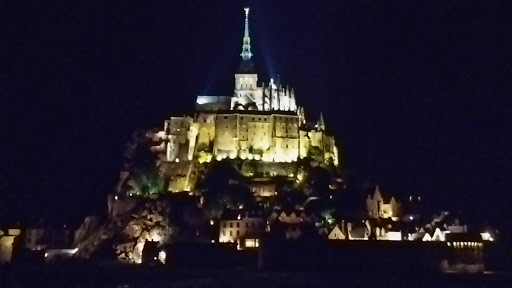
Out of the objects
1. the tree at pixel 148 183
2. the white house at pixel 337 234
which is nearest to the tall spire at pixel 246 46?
the tree at pixel 148 183

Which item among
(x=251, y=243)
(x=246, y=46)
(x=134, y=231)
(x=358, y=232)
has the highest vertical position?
(x=246, y=46)

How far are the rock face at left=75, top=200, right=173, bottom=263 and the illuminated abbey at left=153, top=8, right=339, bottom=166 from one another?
9.98m

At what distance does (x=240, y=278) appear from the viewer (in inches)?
1722

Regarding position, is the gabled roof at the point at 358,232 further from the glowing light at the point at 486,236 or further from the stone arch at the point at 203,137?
the stone arch at the point at 203,137

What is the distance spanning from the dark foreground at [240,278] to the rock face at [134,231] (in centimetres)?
851

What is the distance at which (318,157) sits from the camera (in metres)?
75.8

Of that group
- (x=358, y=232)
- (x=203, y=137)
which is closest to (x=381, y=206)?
(x=358, y=232)

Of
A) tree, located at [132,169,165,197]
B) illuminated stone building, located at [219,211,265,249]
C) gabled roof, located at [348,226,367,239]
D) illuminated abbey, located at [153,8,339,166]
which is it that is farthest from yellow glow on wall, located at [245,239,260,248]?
illuminated abbey, located at [153,8,339,166]

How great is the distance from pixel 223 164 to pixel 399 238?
1836 centimetres

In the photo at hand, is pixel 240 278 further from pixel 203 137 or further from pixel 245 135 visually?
pixel 203 137

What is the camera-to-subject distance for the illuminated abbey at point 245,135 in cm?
7312

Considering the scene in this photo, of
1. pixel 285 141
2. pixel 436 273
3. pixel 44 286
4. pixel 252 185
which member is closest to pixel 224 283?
pixel 44 286

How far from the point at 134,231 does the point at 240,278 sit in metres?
21.4

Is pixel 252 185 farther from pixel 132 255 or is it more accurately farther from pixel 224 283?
pixel 224 283
